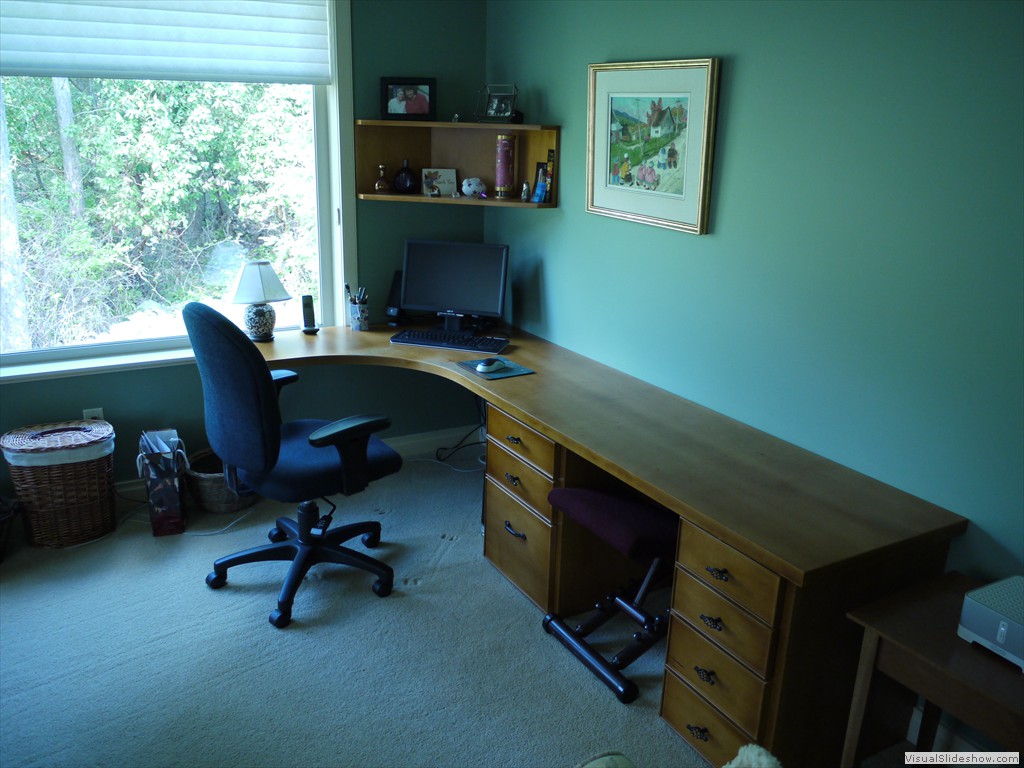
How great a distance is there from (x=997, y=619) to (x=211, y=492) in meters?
2.79

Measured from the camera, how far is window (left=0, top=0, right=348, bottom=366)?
3170 mm

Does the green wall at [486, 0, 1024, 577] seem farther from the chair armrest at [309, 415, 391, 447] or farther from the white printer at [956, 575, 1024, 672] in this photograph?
the chair armrest at [309, 415, 391, 447]

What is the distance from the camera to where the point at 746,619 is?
78.1 inches

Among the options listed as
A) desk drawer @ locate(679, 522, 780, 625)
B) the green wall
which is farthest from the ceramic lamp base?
desk drawer @ locate(679, 522, 780, 625)

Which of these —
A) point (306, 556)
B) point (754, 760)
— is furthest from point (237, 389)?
point (754, 760)

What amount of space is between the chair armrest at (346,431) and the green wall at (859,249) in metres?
1.01

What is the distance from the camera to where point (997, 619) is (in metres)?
1.69

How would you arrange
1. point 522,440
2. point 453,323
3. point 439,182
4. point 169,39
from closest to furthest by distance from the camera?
1. point 522,440
2. point 169,39
3. point 453,323
4. point 439,182

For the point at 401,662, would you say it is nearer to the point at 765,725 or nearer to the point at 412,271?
the point at 765,725

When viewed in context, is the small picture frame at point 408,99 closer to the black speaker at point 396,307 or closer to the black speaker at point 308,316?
the black speaker at point 396,307

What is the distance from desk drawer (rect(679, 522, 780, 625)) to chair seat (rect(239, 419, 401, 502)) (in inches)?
43.9

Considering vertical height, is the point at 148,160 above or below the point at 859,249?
above

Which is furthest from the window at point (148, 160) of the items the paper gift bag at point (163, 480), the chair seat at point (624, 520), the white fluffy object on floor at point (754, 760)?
the white fluffy object on floor at point (754, 760)

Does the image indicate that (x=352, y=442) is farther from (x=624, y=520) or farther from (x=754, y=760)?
(x=754, y=760)
